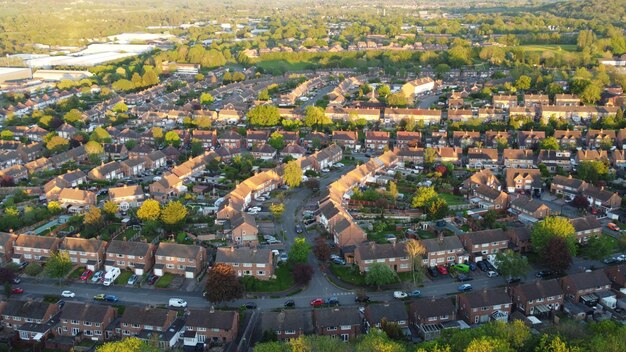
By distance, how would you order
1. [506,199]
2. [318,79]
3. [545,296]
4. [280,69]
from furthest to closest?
[280,69], [318,79], [506,199], [545,296]

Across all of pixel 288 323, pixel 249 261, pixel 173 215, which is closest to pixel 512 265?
pixel 288 323

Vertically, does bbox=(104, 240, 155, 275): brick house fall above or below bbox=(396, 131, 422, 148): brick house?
above

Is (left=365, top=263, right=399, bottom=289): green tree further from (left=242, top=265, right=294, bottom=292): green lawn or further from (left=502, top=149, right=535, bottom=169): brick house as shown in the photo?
(left=502, top=149, right=535, bottom=169): brick house

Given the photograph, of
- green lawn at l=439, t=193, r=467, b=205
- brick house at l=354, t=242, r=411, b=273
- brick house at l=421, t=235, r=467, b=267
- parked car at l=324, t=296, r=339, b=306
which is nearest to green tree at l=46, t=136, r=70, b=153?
brick house at l=354, t=242, r=411, b=273

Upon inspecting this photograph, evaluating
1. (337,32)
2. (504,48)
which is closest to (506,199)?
(504,48)

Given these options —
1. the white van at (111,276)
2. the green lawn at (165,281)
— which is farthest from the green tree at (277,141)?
the white van at (111,276)

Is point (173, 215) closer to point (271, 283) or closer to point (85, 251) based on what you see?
point (85, 251)

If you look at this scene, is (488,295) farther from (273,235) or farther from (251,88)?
(251,88)
